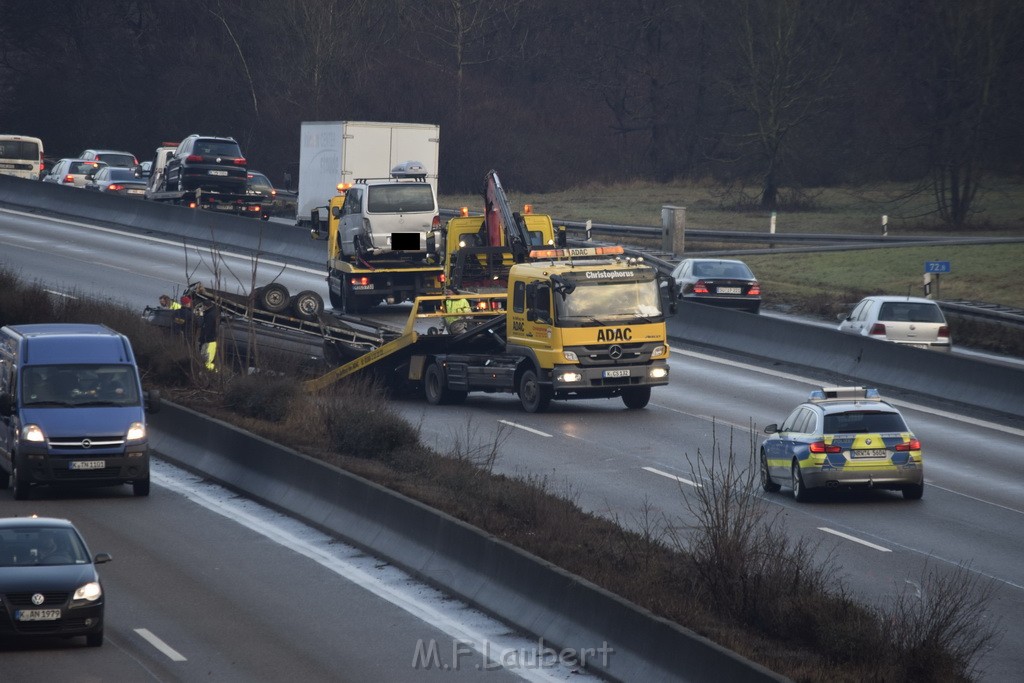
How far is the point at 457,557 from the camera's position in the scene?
50.4 ft

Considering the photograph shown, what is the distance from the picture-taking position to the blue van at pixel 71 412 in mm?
19172

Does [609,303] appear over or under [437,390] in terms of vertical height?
over

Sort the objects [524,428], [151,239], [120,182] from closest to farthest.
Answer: [524,428] < [151,239] < [120,182]

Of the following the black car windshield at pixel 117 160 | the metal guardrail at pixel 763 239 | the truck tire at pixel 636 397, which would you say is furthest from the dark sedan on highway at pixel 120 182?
the truck tire at pixel 636 397

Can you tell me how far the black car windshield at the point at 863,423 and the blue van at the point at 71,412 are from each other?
28.8 ft

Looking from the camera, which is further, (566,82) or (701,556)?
(566,82)

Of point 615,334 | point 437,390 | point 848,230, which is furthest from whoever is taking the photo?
point 848,230

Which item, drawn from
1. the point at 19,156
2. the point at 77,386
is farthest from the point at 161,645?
the point at 19,156

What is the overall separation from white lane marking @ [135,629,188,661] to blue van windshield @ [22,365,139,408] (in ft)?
22.6

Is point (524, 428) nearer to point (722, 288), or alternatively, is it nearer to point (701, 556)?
point (701, 556)

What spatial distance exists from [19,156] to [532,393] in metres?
50.5

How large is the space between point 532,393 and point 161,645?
1384cm

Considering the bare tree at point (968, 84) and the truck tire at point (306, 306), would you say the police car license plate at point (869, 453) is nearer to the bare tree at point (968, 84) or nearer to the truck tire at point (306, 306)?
the truck tire at point (306, 306)

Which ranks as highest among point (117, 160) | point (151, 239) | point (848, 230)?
point (117, 160)
